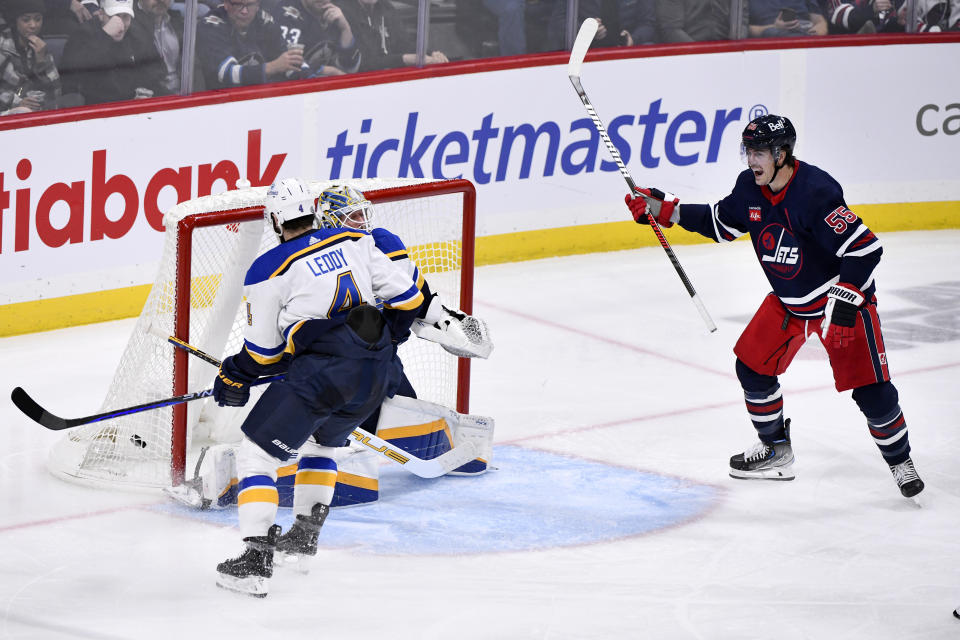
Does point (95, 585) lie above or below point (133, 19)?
below

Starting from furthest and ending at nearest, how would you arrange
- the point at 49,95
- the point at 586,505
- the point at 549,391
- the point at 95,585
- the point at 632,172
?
the point at 632,172
the point at 49,95
the point at 549,391
the point at 586,505
the point at 95,585

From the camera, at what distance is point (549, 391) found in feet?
19.0

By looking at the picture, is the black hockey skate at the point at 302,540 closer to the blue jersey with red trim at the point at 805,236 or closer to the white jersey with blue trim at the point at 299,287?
the white jersey with blue trim at the point at 299,287

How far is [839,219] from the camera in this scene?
431 centimetres

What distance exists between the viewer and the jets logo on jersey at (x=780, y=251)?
4.46m

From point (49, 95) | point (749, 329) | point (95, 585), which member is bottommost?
point (95, 585)

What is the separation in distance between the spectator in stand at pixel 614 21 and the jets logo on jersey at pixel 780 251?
3425mm

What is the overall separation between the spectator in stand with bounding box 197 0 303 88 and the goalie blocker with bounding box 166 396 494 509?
2.61 metres

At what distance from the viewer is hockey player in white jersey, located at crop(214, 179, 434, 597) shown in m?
3.77

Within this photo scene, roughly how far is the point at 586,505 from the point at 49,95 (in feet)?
9.96

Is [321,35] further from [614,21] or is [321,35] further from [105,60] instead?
[614,21]

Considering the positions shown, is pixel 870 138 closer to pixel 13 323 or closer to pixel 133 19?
pixel 133 19

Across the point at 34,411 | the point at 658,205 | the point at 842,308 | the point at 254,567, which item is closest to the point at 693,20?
the point at 658,205

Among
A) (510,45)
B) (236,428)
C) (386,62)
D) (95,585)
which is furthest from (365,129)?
(95,585)
